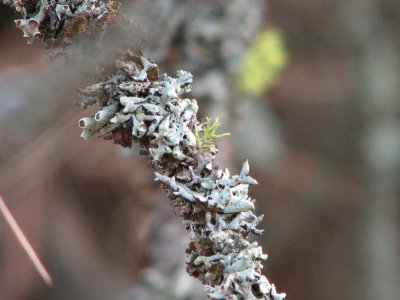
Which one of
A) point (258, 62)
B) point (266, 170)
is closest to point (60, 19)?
point (258, 62)

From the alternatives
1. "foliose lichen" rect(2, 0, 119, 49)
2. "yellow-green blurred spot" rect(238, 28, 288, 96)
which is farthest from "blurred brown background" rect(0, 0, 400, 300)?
"foliose lichen" rect(2, 0, 119, 49)

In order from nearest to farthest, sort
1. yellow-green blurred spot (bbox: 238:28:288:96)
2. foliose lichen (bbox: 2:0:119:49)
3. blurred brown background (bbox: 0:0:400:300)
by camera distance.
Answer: foliose lichen (bbox: 2:0:119:49)
blurred brown background (bbox: 0:0:400:300)
yellow-green blurred spot (bbox: 238:28:288:96)

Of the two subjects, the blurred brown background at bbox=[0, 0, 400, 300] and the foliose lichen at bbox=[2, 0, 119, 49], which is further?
the blurred brown background at bbox=[0, 0, 400, 300]

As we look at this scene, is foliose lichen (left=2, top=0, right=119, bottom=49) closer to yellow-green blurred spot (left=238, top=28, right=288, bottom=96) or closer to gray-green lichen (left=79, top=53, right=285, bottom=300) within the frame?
gray-green lichen (left=79, top=53, right=285, bottom=300)

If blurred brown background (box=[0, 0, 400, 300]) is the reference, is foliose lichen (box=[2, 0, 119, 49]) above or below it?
below

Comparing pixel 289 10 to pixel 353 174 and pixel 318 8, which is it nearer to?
pixel 318 8

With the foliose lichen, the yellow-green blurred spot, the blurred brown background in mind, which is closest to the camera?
the foliose lichen
